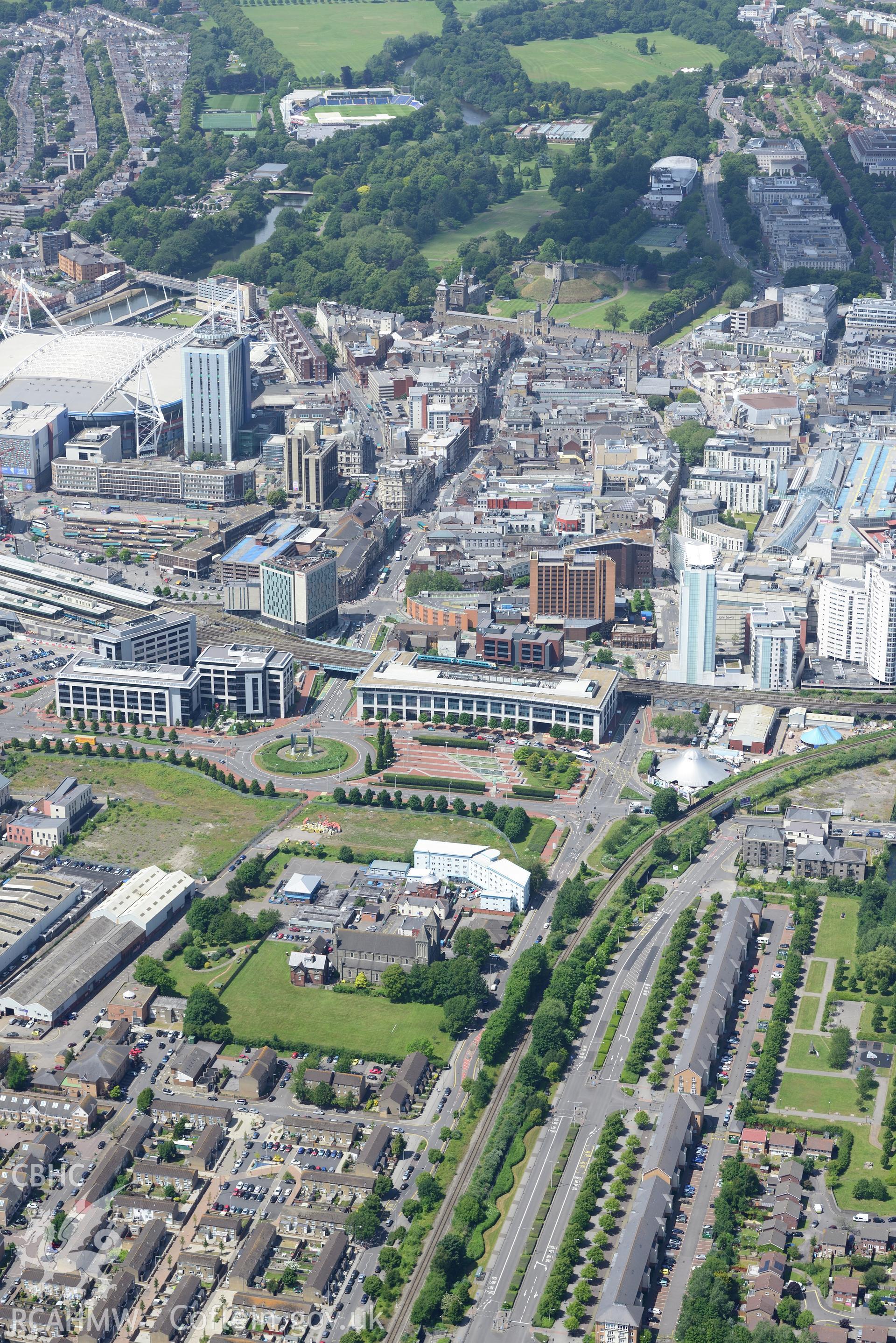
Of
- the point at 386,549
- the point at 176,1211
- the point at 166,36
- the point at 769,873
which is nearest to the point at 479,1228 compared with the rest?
the point at 176,1211

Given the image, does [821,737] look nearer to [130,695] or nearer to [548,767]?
[548,767]

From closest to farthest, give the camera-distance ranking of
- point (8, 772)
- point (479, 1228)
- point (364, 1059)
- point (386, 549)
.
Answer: point (479, 1228) → point (364, 1059) → point (8, 772) → point (386, 549)

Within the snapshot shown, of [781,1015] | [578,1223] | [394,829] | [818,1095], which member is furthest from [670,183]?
[578,1223]

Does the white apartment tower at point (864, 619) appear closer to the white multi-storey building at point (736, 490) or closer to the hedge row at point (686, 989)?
the white multi-storey building at point (736, 490)

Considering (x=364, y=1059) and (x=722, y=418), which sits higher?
(x=722, y=418)

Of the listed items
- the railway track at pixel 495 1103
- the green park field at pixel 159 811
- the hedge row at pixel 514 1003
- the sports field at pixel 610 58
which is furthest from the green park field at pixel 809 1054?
the sports field at pixel 610 58

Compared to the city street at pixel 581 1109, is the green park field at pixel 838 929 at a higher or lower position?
higher

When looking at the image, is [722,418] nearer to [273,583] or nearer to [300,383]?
[300,383]
